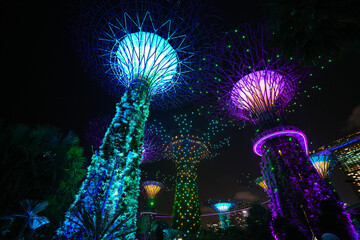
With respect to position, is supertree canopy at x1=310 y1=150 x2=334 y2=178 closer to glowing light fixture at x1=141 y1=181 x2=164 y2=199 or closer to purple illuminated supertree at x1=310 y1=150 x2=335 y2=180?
purple illuminated supertree at x1=310 y1=150 x2=335 y2=180

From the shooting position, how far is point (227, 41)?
38.3 ft

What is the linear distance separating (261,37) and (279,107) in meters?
4.85

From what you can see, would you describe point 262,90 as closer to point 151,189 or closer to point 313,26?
point 313,26

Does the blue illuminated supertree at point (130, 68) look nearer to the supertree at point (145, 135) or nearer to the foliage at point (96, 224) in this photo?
the foliage at point (96, 224)

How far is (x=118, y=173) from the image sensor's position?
6695 mm

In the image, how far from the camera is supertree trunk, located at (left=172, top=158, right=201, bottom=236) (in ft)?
55.0

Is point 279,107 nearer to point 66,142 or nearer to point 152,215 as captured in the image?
point 66,142

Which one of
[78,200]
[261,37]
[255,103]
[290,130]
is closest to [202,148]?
[255,103]

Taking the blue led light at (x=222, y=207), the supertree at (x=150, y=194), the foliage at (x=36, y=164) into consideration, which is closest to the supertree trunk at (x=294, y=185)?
the foliage at (x=36, y=164)

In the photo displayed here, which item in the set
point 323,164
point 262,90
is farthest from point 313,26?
point 323,164

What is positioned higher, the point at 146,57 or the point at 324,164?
the point at 146,57

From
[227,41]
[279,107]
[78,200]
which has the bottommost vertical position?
[78,200]

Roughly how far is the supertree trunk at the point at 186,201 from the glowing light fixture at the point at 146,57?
12.7 m

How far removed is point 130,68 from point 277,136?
963 cm
